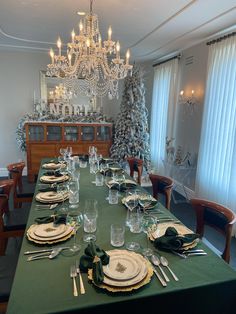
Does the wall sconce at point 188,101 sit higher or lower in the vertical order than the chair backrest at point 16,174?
higher

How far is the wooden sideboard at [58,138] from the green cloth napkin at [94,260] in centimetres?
421

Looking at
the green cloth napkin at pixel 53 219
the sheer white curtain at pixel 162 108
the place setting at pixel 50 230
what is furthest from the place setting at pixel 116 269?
the sheer white curtain at pixel 162 108

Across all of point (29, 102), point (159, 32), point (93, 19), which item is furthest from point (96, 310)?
point (29, 102)

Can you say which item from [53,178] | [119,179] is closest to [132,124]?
[119,179]

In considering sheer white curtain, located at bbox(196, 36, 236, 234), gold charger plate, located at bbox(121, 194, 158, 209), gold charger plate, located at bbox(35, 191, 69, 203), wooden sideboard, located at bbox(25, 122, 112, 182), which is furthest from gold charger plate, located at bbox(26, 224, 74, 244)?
wooden sideboard, located at bbox(25, 122, 112, 182)

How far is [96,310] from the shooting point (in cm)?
100

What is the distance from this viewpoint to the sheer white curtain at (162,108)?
5.01m

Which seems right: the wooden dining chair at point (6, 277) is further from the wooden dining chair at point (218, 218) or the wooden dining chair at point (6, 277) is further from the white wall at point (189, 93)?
the white wall at point (189, 93)

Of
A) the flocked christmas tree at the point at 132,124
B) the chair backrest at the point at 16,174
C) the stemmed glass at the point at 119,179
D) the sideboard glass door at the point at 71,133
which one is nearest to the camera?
the stemmed glass at the point at 119,179

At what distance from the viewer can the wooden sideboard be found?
5215 millimetres

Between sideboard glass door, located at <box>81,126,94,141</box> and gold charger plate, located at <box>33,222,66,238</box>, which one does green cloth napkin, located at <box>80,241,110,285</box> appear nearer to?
gold charger plate, located at <box>33,222,66,238</box>

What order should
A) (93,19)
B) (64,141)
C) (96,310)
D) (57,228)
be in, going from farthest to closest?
(64,141)
(93,19)
(57,228)
(96,310)

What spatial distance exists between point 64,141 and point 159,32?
9.78ft

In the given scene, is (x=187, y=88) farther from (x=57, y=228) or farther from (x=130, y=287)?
(x=130, y=287)
